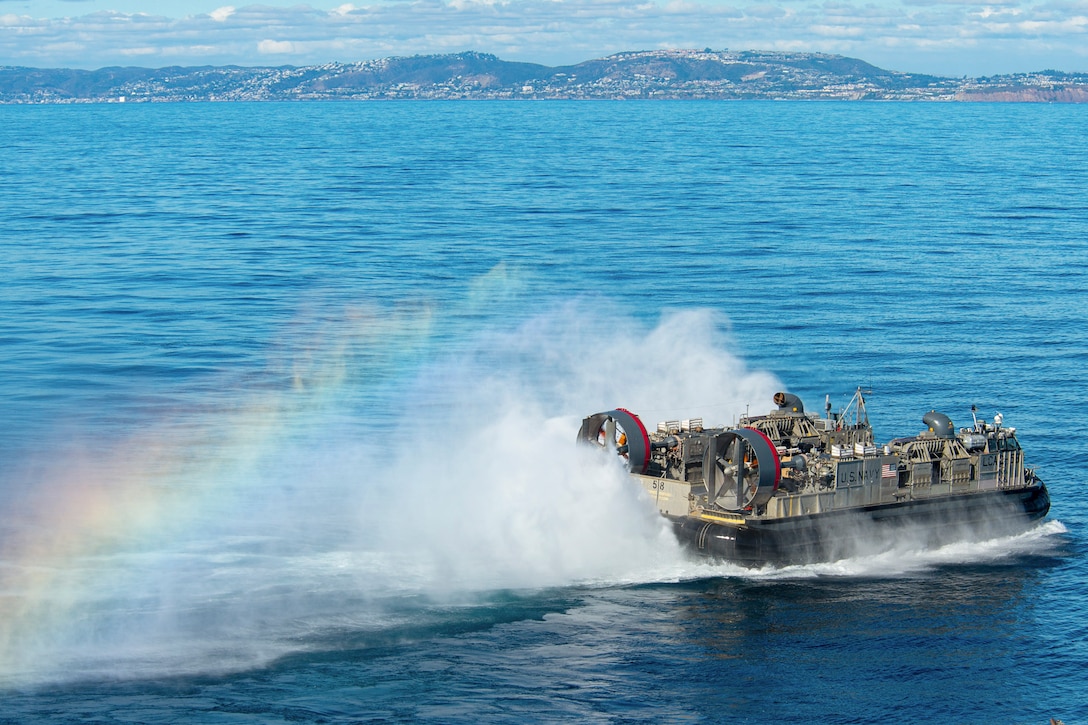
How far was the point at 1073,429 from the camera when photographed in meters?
69.4

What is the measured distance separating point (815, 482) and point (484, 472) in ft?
45.8

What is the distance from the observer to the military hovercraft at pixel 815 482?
5200 centimetres

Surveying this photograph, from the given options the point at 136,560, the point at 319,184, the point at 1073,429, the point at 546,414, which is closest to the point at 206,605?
the point at 136,560

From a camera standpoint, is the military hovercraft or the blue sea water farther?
the military hovercraft

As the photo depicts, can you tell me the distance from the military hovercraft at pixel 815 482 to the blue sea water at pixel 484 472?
44.7 inches

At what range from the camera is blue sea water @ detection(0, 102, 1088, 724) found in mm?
41438

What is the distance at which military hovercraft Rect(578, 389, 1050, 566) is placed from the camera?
5200cm

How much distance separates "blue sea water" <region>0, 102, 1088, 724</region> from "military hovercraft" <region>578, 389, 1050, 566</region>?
113cm

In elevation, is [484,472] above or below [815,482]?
above

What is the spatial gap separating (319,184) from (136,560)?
141 meters

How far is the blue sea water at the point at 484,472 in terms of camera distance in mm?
41438

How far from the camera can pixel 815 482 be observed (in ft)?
177

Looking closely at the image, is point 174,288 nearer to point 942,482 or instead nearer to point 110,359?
point 110,359

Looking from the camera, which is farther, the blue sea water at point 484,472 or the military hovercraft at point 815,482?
the military hovercraft at point 815,482
